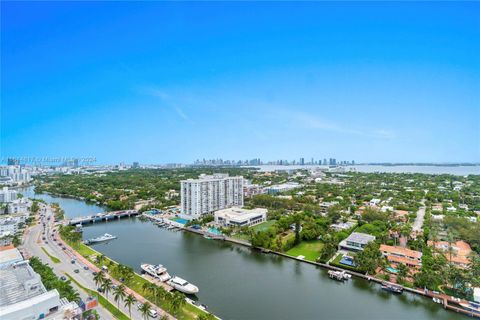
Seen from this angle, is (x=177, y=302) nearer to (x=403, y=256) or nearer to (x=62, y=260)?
(x=62, y=260)

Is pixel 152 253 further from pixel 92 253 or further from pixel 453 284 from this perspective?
pixel 453 284

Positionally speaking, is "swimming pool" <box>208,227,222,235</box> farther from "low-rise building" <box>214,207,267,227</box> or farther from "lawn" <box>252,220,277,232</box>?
"lawn" <box>252,220,277,232</box>

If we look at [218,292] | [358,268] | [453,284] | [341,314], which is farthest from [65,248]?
[453,284]

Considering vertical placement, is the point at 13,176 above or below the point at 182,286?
above

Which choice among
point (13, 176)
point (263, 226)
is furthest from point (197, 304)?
point (13, 176)

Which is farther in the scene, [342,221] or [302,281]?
[342,221]

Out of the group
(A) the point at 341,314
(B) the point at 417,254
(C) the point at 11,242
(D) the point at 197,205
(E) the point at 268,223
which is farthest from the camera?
(D) the point at 197,205
